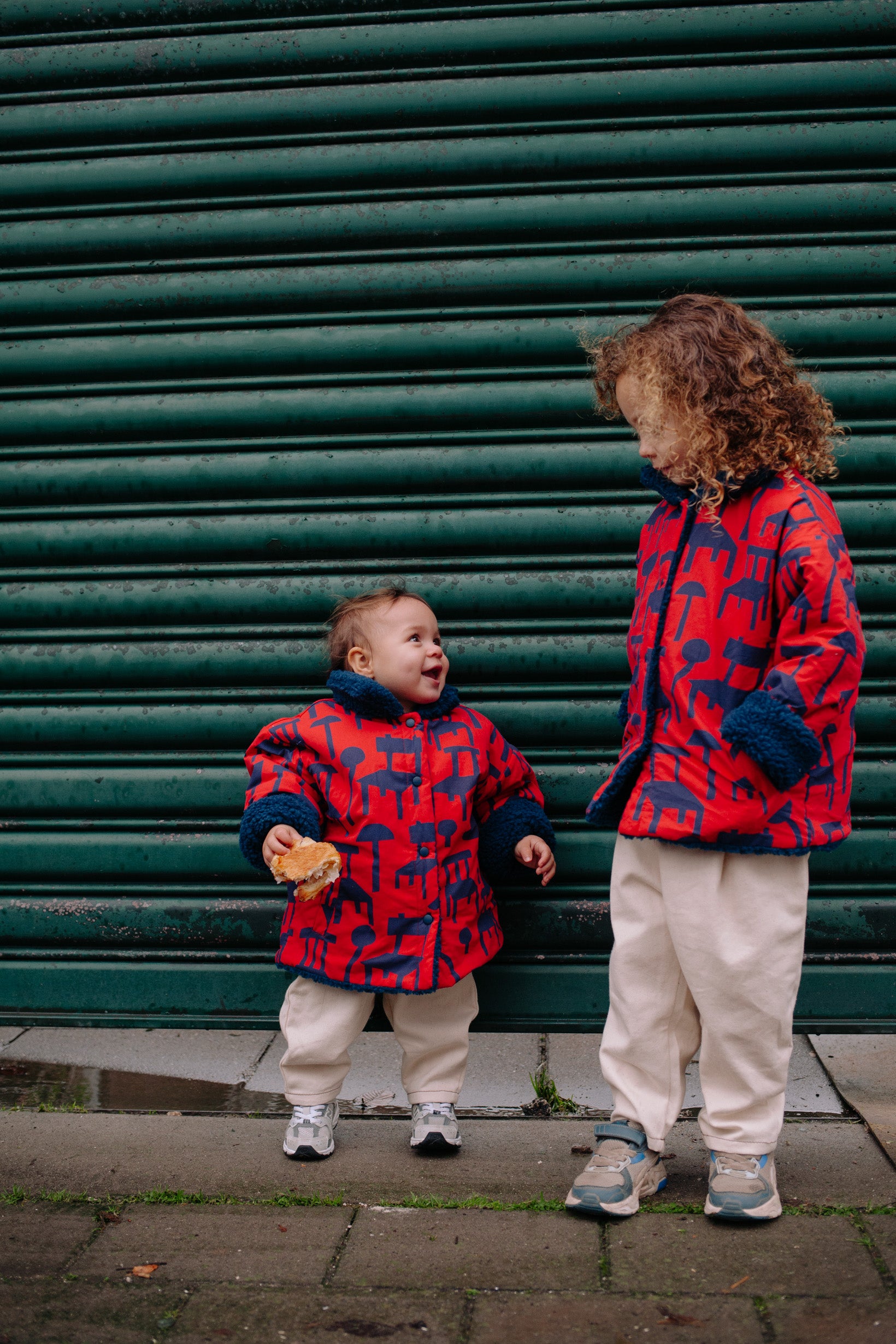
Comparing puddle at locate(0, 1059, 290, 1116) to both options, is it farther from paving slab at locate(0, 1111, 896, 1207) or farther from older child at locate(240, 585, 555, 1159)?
older child at locate(240, 585, 555, 1159)

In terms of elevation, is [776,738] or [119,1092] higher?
[776,738]

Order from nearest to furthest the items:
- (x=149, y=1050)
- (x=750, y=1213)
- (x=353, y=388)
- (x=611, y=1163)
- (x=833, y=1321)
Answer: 1. (x=833, y=1321)
2. (x=750, y=1213)
3. (x=611, y=1163)
4. (x=149, y=1050)
5. (x=353, y=388)

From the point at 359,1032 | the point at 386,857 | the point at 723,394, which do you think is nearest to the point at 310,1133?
the point at 359,1032

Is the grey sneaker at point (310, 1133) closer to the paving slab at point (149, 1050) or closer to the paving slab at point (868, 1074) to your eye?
the paving slab at point (149, 1050)


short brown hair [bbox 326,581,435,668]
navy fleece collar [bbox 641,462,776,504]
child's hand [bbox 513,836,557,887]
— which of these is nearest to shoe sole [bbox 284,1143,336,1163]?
child's hand [bbox 513,836,557,887]

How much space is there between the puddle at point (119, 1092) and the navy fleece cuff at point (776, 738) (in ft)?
5.27

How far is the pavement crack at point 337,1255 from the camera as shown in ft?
6.89

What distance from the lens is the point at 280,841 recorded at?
2.54m

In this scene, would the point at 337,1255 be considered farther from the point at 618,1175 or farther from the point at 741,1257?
the point at 741,1257

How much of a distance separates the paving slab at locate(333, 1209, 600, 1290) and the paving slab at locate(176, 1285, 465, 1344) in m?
0.05

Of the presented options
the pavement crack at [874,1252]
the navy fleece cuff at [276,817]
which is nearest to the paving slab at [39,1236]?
the navy fleece cuff at [276,817]

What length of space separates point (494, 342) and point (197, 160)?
3.57ft

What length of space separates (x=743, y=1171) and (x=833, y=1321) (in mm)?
403

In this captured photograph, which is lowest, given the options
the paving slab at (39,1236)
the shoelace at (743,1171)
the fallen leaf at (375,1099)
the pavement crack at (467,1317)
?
the fallen leaf at (375,1099)
